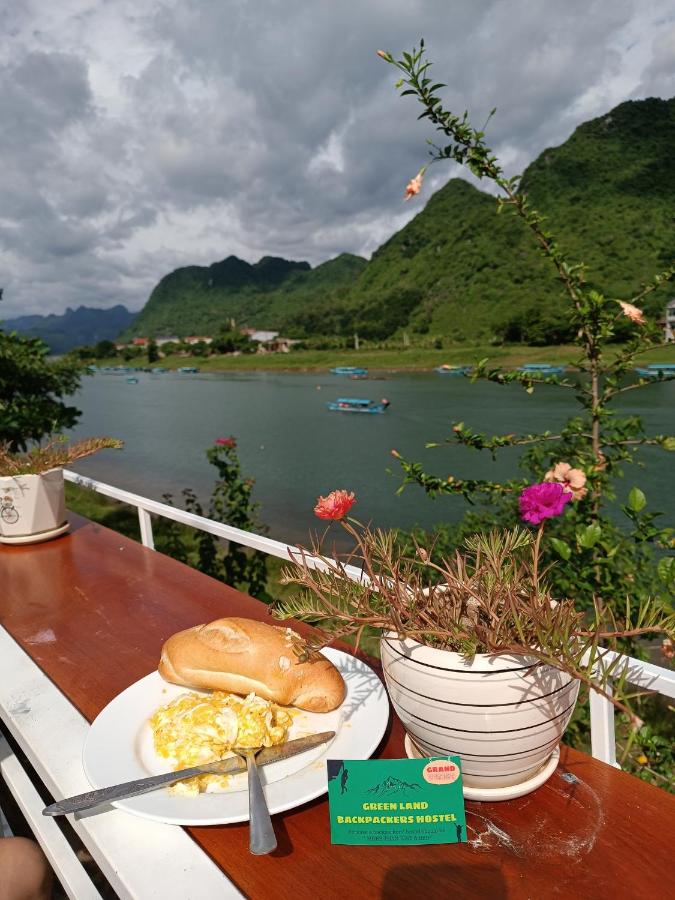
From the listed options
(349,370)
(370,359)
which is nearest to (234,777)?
(349,370)

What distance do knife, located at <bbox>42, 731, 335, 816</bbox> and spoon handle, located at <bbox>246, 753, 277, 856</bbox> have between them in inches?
1.6

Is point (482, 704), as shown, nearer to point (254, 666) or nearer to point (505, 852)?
point (505, 852)

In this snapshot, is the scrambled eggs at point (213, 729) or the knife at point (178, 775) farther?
the scrambled eggs at point (213, 729)

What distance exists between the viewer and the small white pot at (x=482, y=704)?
0.70m

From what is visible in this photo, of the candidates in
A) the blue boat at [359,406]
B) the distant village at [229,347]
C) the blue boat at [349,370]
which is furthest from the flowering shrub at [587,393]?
the distant village at [229,347]

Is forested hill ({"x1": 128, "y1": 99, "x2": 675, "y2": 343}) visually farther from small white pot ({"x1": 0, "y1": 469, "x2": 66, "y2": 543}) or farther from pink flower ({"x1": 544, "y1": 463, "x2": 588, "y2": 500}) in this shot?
small white pot ({"x1": 0, "y1": 469, "x2": 66, "y2": 543})

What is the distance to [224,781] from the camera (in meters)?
0.85

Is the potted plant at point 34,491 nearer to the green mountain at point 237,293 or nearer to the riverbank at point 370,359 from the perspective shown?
the riverbank at point 370,359

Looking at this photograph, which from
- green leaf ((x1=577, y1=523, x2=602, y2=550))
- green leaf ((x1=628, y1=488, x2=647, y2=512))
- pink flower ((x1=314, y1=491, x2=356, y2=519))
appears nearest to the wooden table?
pink flower ((x1=314, y1=491, x2=356, y2=519))

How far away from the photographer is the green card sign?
760 millimetres

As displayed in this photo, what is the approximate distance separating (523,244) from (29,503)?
57.5 metres

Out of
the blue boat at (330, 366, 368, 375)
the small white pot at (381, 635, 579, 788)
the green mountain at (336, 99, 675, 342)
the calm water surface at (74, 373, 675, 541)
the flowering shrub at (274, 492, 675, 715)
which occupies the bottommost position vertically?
the calm water surface at (74, 373, 675, 541)

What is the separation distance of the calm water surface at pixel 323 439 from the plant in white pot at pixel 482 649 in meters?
1.82

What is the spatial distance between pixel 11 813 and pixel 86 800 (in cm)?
154
